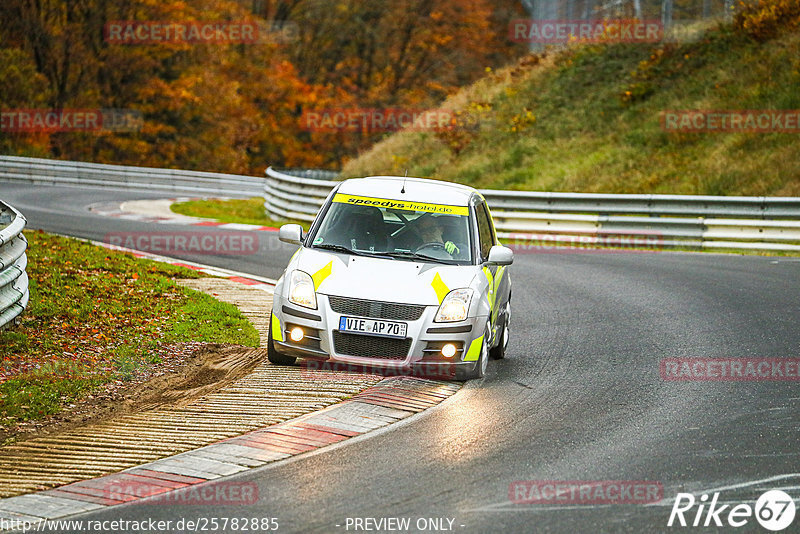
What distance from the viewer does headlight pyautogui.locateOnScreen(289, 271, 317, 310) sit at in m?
9.09

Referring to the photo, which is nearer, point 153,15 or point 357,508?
point 357,508

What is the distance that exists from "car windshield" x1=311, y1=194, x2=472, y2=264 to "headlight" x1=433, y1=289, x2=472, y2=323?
0.59m

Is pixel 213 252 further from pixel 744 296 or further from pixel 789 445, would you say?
pixel 789 445

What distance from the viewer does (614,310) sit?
1320cm

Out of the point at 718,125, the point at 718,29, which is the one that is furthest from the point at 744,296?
the point at 718,29

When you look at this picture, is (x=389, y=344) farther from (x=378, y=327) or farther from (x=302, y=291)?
(x=302, y=291)

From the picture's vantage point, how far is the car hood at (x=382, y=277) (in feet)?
29.5

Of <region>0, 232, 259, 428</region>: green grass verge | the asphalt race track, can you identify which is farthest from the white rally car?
<region>0, 232, 259, 428</region>: green grass verge

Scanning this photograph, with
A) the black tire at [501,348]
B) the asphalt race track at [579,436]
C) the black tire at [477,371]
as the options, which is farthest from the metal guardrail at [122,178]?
the black tire at [477,371]

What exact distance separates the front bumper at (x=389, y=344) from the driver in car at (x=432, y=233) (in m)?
1.01

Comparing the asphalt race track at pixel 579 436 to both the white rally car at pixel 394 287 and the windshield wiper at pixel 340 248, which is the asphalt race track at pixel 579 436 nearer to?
the white rally car at pixel 394 287

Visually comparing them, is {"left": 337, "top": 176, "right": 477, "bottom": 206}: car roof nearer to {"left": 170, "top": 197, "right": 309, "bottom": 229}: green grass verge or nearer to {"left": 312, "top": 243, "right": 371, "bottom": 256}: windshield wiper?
{"left": 312, "top": 243, "right": 371, "bottom": 256}: windshield wiper

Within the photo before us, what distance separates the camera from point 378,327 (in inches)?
349

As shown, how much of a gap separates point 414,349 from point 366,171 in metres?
26.1
